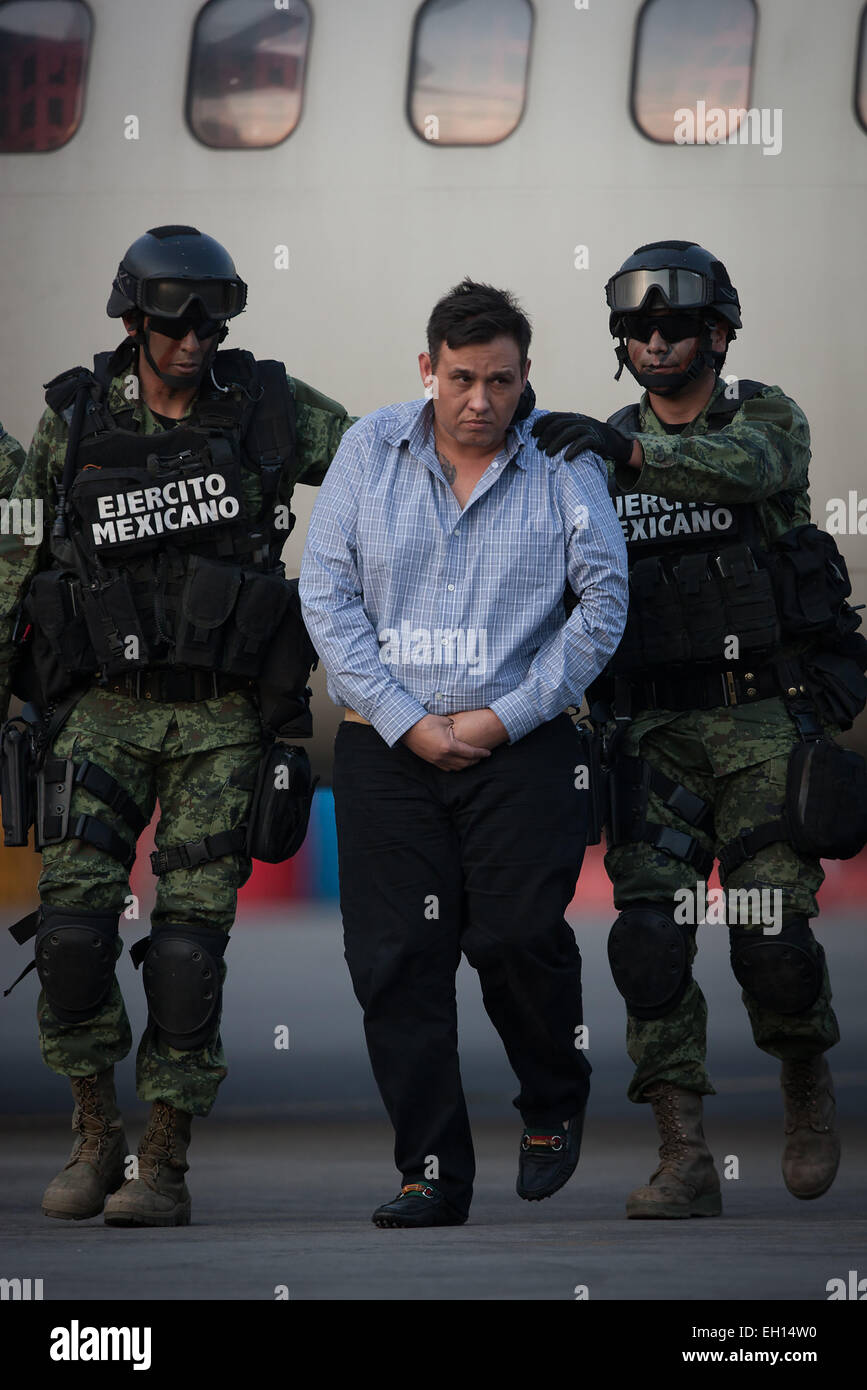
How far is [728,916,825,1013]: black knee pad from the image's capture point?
14.1ft

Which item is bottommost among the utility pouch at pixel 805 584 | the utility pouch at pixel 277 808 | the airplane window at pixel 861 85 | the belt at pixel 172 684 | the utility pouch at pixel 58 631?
the utility pouch at pixel 277 808

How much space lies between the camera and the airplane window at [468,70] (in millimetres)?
6598

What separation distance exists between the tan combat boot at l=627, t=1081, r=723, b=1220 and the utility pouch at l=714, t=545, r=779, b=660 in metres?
0.87

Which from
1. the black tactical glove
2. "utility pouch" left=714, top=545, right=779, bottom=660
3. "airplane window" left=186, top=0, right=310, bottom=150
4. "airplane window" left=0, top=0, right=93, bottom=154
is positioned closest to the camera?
the black tactical glove

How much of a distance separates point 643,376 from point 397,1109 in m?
1.53

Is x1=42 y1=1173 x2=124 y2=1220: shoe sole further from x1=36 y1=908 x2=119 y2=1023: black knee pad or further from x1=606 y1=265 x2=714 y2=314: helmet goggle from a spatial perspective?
x1=606 y1=265 x2=714 y2=314: helmet goggle

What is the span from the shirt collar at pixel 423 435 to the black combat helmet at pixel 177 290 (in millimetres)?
511

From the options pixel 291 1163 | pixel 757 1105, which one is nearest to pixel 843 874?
pixel 757 1105

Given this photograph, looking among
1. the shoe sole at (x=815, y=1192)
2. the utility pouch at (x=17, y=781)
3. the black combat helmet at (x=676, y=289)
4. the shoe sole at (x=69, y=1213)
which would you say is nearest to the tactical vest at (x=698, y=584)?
the black combat helmet at (x=676, y=289)

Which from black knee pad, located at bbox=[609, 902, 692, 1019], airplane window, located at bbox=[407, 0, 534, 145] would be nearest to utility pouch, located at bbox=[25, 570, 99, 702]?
black knee pad, located at bbox=[609, 902, 692, 1019]

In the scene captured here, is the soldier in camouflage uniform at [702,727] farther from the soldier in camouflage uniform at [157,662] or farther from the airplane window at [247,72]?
the airplane window at [247,72]

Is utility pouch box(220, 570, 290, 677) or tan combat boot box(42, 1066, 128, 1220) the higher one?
utility pouch box(220, 570, 290, 677)

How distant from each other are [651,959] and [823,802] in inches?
17.7

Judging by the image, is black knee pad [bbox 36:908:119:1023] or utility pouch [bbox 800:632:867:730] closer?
black knee pad [bbox 36:908:119:1023]
